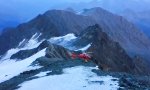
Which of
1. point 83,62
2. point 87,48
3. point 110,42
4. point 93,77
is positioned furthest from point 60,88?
point 110,42

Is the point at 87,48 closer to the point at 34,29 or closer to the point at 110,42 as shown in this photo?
the point at 110,42

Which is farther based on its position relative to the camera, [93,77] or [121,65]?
[121,65]

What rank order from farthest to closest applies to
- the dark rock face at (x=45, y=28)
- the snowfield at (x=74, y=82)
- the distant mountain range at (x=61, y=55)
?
the dark rock face at (x=45, y=28) → the distant mountain range at (x=61, y=55) → the snowfield at (x=74, y=82)

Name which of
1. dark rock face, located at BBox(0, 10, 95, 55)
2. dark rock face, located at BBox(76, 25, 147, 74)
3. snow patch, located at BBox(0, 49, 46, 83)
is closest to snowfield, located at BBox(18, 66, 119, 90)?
snow patch, located at BBox(0, 49, 46, 83)

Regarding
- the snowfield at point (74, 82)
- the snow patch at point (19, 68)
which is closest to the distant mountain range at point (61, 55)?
the snow patch at point (19, 68)

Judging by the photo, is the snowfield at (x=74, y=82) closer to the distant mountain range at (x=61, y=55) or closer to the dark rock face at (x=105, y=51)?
the distant mountain range at (x=61, y=55)

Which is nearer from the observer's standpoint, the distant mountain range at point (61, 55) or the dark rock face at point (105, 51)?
the distant mountain range at point (61, 55)
